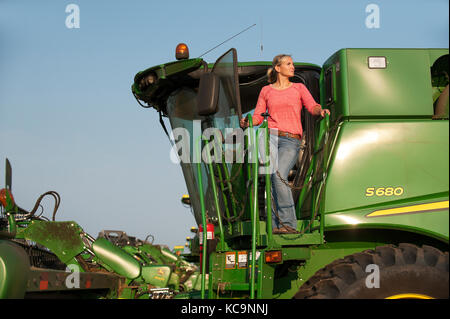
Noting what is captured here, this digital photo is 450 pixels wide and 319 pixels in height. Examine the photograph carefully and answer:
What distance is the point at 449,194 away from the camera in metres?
3.56

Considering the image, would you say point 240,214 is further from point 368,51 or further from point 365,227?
point 368,51

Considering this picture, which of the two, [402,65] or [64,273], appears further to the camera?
[64,273]

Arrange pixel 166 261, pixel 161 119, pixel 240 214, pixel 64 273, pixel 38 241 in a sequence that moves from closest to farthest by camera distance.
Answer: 1. pixel 240 214
2. pixel 64 273
3. pixel 161 119
4. pixel 38 241
5. pixel 166 261

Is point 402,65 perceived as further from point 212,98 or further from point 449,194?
point 212,98

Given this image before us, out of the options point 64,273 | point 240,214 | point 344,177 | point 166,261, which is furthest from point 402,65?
point 166,261

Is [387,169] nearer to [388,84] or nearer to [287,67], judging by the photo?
[388,84]

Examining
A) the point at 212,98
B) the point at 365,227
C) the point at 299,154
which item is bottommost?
the point at 365,227

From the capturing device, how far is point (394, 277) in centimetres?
341

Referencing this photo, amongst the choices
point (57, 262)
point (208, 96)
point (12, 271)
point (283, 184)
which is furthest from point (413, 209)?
point (57, 262)

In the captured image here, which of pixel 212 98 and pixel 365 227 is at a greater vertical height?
pixel 212 98

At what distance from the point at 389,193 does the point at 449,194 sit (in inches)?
16.8

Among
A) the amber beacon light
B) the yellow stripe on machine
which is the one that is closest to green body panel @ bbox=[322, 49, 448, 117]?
the yellow stripe on machine


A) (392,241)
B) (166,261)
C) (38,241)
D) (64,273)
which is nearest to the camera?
(392,241)

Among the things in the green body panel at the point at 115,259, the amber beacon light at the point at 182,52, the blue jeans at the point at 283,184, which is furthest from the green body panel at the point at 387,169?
the green body panel at the point at 115,259
